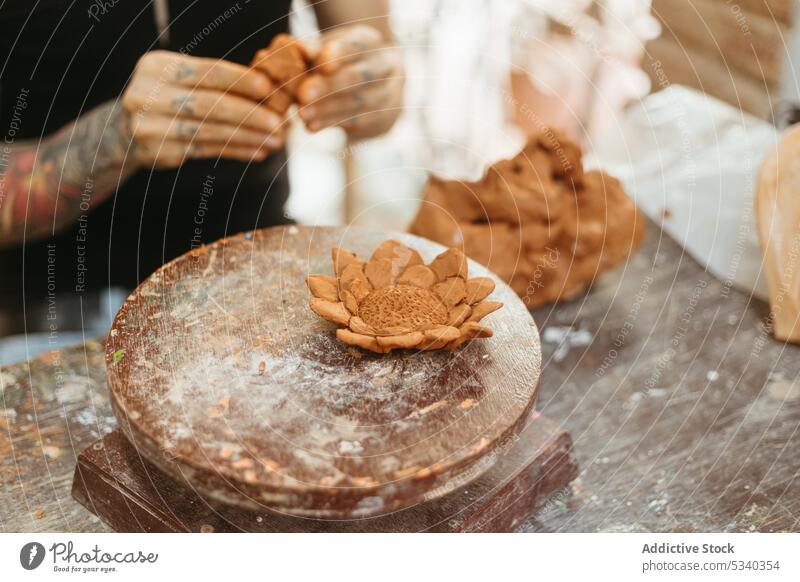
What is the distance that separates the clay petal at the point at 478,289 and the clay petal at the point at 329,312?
0.50 feet

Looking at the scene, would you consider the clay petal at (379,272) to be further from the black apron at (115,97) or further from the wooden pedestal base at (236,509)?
the black apron at (115,97)

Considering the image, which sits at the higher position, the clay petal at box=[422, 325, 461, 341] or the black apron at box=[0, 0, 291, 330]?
the black apron at box=[0, 0, 291, 330]

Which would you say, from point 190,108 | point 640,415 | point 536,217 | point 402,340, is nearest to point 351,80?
point 190,108

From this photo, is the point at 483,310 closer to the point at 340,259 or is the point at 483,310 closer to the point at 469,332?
the point at 469,332

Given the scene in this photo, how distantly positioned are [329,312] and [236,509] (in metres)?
0.27

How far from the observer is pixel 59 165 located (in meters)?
1.25

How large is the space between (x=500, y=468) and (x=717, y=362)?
57 centimetres

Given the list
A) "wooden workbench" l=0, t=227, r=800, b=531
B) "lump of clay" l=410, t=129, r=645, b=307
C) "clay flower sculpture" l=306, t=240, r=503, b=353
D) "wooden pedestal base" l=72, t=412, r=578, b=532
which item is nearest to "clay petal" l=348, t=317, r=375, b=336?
"clay flower sculpture" l=306, t=240, r=503, b=353

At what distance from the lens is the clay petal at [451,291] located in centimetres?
93

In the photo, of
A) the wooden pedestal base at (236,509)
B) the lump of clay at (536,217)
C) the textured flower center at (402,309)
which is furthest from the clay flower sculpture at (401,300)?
the lump of clay at (536,217)

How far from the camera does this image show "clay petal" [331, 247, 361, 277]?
38.1 inches

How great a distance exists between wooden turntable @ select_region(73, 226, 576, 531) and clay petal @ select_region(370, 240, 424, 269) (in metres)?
0.07

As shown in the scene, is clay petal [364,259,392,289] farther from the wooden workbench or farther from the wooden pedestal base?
the wooden workbench
